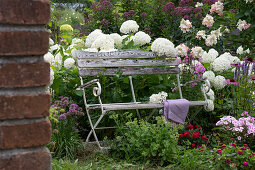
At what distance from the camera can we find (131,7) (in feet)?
27.9

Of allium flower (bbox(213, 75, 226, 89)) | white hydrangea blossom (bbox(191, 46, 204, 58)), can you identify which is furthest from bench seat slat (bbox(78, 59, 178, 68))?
allium flower (bbox(213, 75, 226, 89))

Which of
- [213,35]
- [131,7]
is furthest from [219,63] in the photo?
[131,7]

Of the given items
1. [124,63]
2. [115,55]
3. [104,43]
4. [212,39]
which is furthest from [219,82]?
[104,43]

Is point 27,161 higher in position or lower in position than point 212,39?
lower

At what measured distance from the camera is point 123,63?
15.3 feet

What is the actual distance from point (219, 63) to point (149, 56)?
114 centimetres

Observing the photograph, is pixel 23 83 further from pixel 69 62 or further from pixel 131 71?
pixel 69 62

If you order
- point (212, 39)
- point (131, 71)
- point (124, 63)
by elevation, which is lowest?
point (131, 71)

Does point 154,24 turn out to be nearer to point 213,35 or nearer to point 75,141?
point 213,35

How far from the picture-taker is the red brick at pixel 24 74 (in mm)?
871

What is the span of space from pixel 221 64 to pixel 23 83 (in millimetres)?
4648

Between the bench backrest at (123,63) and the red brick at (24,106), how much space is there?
138 inches

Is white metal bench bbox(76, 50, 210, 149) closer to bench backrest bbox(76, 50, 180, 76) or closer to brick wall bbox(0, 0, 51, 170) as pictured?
bench backrest bbox(76, 50, 180, 76)

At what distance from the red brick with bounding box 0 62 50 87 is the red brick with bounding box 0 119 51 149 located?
4.1 inches
